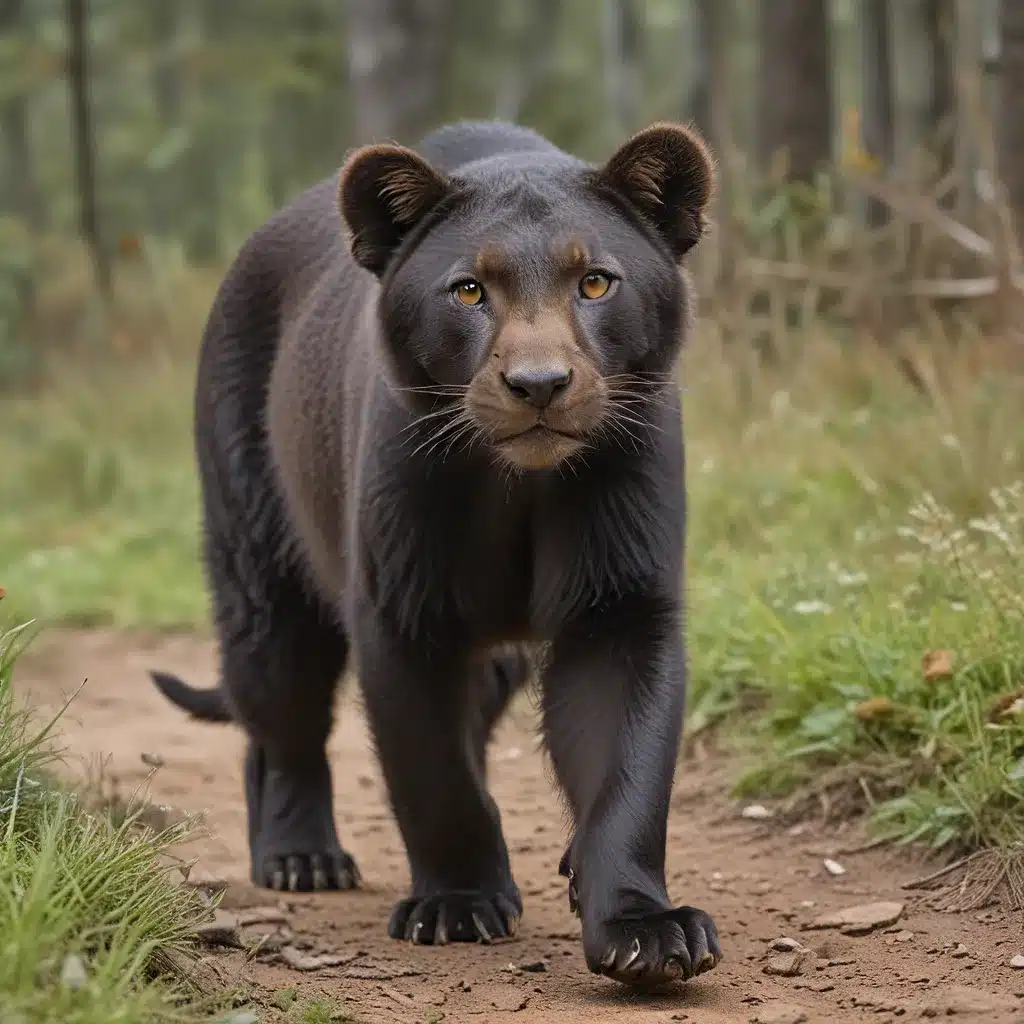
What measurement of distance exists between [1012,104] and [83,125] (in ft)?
27.4

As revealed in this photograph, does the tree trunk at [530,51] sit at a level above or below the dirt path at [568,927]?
above

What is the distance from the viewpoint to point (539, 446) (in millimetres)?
3707

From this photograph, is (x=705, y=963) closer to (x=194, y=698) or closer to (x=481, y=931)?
(x=481, y=931)

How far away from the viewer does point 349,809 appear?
20.3ft

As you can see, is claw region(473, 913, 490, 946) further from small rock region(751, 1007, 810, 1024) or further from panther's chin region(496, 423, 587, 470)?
panther's chin region(496, 423, 587, 470)

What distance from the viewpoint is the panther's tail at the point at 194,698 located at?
5.80 m

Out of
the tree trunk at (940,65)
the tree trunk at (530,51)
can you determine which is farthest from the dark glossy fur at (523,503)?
the tree trunk at (530,51)

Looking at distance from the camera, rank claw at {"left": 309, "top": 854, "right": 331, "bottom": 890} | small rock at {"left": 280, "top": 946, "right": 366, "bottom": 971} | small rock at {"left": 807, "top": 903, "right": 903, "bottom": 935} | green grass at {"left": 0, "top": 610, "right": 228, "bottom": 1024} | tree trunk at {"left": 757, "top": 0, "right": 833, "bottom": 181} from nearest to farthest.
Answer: green grass at {"left": 0, "top": 610, "right": 228, "bottom": 1024}
small rock at {"left": 280, "top": 946, "right": 366, "bottom": 971}
small rock at {"left": 807, "top": 903, "right": 903, "bottom": 935}
claw at {"left": 309, "top": 854, "right": 331, "bottom": 890}
tree trunk at {"left": 757, "top": 0, "right": 833, "bottom": 181}

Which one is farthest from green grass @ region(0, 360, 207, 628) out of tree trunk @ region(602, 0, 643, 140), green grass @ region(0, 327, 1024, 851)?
tree trunk @ region(602, 0, 643, 140)

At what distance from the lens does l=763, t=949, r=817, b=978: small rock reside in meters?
3.88

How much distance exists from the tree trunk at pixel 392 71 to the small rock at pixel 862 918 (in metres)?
8.69

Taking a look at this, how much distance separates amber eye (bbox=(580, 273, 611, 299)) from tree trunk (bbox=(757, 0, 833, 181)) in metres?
9.13

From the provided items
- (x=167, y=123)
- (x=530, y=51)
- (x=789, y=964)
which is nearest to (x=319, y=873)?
(x=789, y=964)

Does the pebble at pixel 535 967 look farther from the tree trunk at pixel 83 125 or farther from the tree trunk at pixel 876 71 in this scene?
the tree trunk at pixel 876 71
